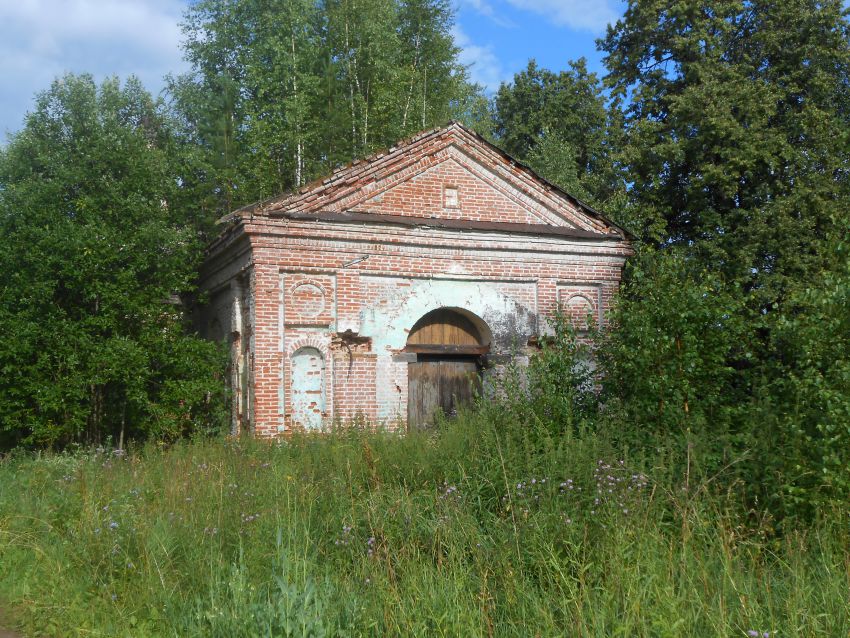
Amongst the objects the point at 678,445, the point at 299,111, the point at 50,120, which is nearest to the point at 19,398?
the point at 50,120

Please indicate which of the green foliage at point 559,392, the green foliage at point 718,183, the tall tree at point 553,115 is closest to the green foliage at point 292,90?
the tall tree at point 553,115

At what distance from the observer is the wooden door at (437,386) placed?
42.0ft

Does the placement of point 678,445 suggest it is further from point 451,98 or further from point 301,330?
point 451,98

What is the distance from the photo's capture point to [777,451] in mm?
5676

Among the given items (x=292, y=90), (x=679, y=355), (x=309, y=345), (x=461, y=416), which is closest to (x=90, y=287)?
(x=309, y=345)

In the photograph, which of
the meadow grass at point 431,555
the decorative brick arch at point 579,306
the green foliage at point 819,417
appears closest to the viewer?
the meadow grass at point 431,555

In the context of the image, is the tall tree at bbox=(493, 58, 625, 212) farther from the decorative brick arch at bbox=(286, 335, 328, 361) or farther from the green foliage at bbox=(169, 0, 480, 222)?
the decorative brick arch at bbox=(286, 335, 328, 361)

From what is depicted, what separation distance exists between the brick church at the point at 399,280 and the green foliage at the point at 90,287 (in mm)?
1040

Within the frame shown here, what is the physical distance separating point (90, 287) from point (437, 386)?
618 centimetres

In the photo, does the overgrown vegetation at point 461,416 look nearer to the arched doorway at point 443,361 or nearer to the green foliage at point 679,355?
the green foliage at point 679,355

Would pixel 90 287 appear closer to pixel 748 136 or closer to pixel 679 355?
pixel 679 355

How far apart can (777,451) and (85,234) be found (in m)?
10.4

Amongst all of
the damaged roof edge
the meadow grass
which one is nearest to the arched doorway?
the damaged roof edge

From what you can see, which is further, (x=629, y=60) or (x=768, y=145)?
(x=629, y=60)
